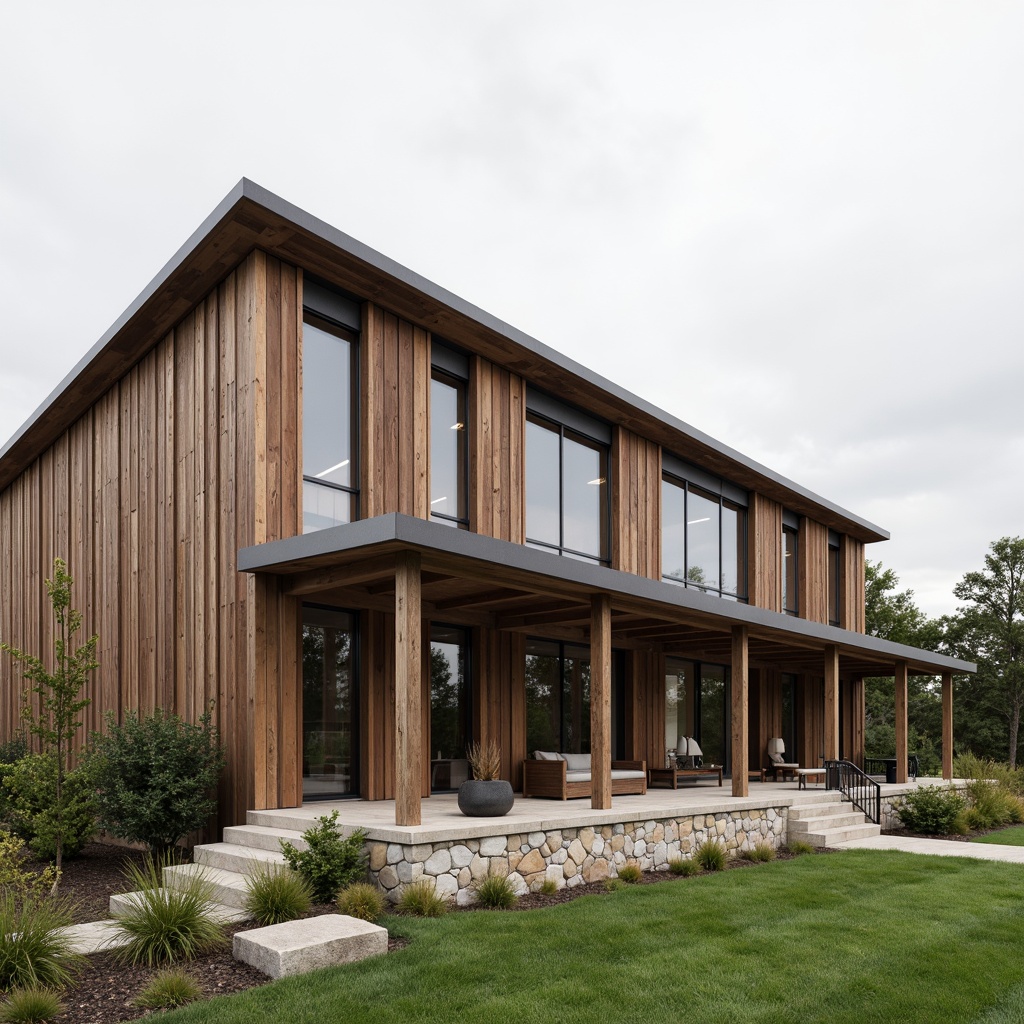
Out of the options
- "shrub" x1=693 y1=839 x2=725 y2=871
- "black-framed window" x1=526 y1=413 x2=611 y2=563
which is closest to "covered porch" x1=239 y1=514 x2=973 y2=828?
"shrub" x1=693 y1=839 x2=725 y2=871

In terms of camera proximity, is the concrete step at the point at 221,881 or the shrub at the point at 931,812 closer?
the concrete step at the point at 221,881

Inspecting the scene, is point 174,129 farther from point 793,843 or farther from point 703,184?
point 793,843

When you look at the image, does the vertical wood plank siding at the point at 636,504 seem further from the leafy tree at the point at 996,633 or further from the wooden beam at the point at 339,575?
the leafy tree at the point at 996,633

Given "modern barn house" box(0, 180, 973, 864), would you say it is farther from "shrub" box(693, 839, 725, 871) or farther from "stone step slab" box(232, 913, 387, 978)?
"stone step slab" box(232, 913, 387, 978)

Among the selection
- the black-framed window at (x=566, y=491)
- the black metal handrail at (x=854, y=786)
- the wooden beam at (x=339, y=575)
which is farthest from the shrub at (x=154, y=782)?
the black metal handrail at (x=854, y=786)

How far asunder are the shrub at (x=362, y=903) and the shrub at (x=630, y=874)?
312cm

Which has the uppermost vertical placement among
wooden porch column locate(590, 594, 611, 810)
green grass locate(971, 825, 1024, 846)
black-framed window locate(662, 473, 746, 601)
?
black-framed window locate(662, 473, 746, 601)

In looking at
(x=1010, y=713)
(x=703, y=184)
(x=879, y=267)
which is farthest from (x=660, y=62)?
(x=1010, y=713)

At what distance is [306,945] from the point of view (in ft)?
19.3

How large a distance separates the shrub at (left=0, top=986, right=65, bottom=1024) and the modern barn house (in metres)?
3.25

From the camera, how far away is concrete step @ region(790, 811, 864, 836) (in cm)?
1272

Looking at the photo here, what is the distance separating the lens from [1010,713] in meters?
36.4

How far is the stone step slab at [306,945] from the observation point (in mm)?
5785

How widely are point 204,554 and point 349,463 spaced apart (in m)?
1.96
